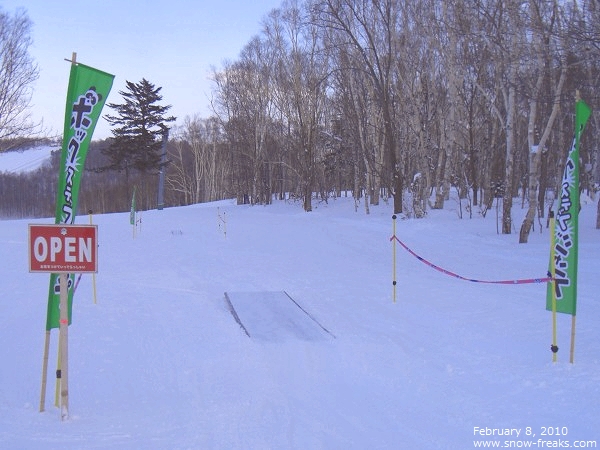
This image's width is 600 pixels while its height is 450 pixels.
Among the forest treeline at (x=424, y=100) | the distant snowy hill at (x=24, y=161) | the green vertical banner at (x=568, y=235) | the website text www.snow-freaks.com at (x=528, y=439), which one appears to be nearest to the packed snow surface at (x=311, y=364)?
the website text www.snow-freaks.com at (x=528, y=439)

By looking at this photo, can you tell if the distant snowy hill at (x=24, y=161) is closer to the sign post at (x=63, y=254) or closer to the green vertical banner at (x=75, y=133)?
the green vertical banner at (x=75, y=133)

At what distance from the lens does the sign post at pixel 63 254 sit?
468cm

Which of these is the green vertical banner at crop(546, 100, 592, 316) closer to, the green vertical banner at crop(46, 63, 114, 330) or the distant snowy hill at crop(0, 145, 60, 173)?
the green vertical banner at crop(46, 63, 114, 330)

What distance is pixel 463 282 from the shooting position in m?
11.9

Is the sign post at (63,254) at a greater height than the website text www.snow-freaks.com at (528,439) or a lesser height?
greater

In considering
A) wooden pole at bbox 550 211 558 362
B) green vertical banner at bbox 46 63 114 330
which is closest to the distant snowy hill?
green vertical banner at bbox 46 63 114 330

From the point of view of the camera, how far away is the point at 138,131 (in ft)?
172

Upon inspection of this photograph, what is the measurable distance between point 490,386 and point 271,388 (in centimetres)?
222

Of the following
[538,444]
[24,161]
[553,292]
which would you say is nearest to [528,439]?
[538,444]

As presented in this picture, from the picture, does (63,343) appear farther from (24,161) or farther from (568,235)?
(24,161)

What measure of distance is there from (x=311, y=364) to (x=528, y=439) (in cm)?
267

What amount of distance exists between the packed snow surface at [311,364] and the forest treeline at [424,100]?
609cm

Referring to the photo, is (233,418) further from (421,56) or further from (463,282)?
(421,56)

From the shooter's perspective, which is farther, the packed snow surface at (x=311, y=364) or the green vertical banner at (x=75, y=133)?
the green vertical banner at (x=75, y=133)
